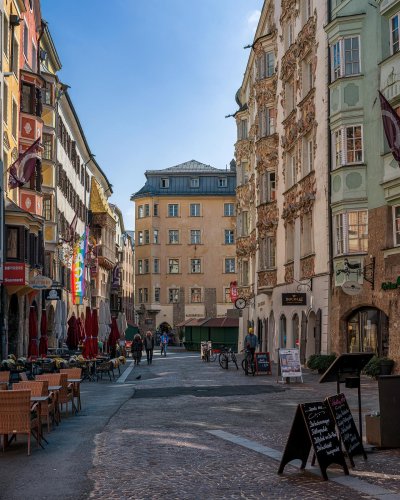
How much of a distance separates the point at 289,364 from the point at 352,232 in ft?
21.3

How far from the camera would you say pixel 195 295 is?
93.8 metres

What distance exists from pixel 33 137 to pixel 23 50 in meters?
4.51

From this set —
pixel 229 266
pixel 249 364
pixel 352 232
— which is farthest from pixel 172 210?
pixel 352 232

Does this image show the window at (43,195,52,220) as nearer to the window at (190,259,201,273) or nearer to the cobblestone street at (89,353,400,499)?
the cobblestone street at (89,353,400,499)

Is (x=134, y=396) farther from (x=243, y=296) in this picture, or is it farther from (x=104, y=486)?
(x=243, y=296)

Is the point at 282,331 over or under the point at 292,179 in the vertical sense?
under

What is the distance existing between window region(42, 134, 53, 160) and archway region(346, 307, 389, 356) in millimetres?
22631

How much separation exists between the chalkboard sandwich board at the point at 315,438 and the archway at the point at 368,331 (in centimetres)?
2014

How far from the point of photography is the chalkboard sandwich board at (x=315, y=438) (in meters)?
9.72

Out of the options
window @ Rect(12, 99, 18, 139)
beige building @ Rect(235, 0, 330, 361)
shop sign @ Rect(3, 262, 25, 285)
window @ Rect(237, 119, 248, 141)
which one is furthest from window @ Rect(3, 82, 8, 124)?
window @ Rect(237, 119, 248, 141)

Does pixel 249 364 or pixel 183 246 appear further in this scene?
pixel 183 246

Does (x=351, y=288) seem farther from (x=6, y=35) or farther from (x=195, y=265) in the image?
(x=195, y=265)

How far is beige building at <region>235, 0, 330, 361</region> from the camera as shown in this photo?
35062 mm

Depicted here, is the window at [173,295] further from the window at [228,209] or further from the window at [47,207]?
the window at [47,207]
